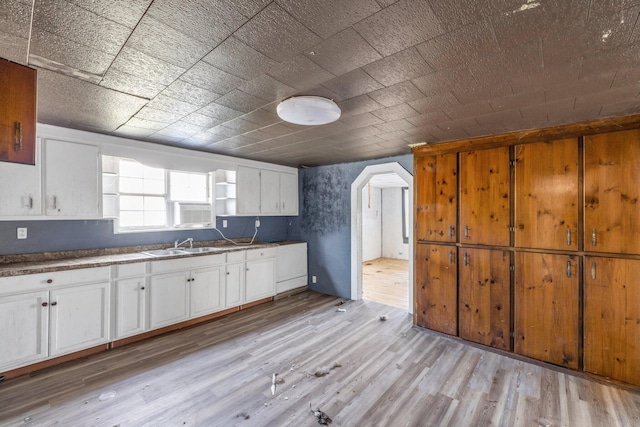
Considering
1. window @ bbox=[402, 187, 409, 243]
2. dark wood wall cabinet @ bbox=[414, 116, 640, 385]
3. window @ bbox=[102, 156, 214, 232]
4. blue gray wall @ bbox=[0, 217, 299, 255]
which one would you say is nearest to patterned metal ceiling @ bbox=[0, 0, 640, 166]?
dark wood wall cabinet @ bbox=[414, 116, 640, 385]

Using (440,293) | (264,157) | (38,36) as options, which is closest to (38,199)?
(38,36)

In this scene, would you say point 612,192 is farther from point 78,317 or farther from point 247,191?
point 78,317

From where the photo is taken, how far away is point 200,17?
1.24 meters

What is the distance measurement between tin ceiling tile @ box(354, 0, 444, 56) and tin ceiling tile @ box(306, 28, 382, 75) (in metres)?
0.04

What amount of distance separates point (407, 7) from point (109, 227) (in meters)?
3.82

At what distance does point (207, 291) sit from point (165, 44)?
307cm

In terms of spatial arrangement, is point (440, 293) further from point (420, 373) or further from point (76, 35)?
point (76, 35)

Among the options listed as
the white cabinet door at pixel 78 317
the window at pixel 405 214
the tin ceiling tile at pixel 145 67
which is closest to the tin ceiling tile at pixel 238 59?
the tin ceiling tile at pixel 145 67

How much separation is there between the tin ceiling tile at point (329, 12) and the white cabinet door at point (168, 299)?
10.4 feet

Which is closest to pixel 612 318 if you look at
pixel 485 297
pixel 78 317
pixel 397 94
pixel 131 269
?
pixel 485 297

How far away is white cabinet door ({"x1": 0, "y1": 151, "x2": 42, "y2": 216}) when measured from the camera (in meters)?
2.60

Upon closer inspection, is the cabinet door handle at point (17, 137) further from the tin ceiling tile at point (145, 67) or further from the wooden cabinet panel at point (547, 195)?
the wooden cabinet panel at point (547, 195)

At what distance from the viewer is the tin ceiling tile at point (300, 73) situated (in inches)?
63.2

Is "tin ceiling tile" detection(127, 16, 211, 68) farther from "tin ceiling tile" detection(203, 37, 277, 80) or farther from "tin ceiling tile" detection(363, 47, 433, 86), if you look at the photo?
"tin ceiling tile" detection(363, 47, 433, 86)
